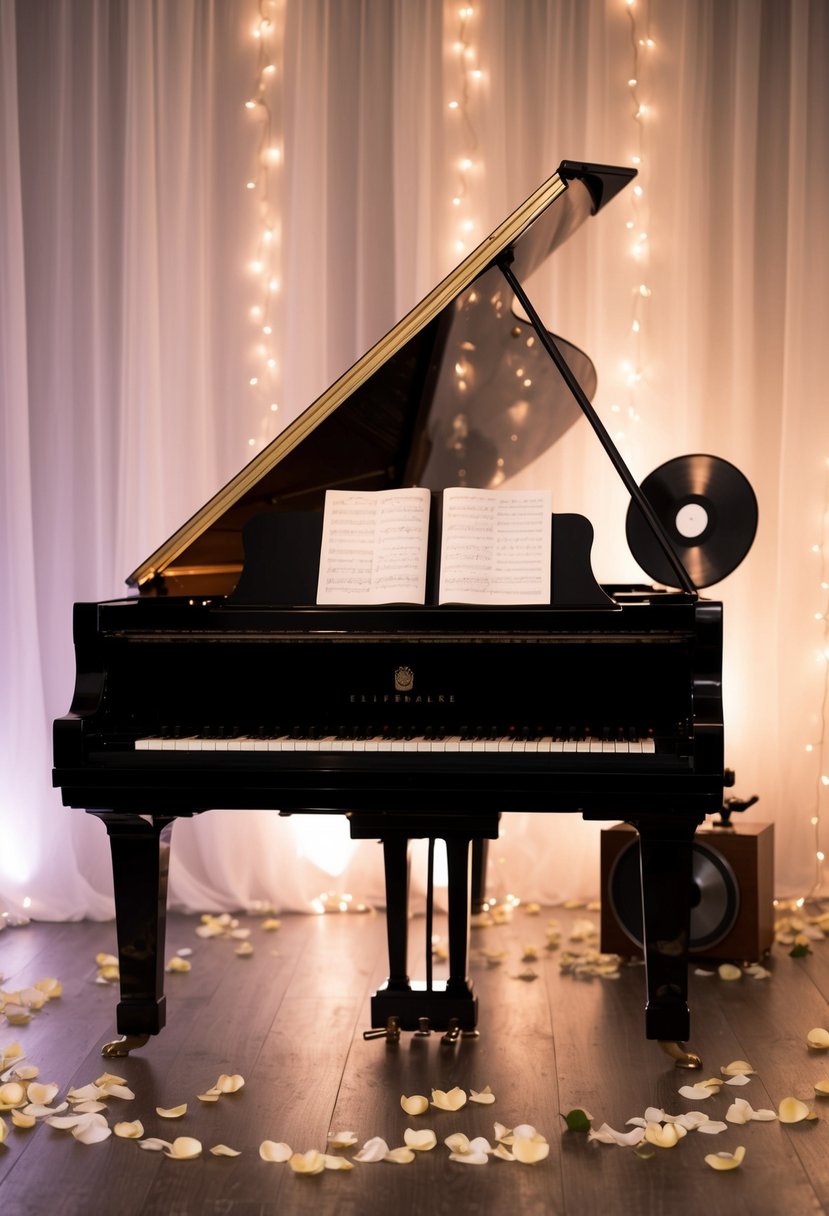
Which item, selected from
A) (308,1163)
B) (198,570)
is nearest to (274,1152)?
(308,1163)

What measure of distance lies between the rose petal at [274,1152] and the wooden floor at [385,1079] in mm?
29

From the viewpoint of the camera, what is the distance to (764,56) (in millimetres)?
4477

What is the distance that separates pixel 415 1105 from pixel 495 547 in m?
1.26

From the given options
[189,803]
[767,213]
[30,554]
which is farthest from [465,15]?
[189,803]

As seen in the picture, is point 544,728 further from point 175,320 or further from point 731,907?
point 175,320

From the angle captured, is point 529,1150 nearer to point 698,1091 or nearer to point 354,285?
point 698,1091

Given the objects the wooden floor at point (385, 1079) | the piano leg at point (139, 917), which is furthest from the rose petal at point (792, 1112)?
the piano leg at point (139, 917)

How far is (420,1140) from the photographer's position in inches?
98.8

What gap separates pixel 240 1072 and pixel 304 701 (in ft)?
2.97

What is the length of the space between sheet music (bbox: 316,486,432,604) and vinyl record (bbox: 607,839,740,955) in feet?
3.97

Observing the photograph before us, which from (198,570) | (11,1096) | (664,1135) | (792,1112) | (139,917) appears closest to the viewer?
(664,1135)

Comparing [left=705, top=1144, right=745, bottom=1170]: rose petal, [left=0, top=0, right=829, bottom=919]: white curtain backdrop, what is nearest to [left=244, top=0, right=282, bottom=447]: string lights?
[left=0, top=0, right=829, bottom=919]: white curtain backdrop

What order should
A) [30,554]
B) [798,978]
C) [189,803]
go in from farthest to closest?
[30,554] → [798,978] → [189,803]

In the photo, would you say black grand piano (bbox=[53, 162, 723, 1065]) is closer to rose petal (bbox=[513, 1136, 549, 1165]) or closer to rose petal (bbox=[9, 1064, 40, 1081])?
rose petal (bbox=[9, 1064, 40, 1081])
